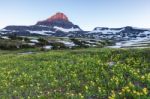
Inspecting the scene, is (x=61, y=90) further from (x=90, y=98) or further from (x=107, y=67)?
(x=107, y=67)

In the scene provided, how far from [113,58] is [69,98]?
15268mm

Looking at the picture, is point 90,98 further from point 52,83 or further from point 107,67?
point 107,67

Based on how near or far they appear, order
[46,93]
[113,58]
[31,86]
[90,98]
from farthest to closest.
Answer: [113,58] → [31,86] → [46,93] → [90,98]

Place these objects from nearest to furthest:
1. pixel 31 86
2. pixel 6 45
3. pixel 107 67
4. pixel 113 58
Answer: pixel 31 86 < pixel 107 67 < pixel 113 58 < pixel 6 45

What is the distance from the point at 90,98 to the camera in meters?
15.0

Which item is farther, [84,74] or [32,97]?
[84,74]

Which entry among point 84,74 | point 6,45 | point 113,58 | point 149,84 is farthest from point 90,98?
point 6,45

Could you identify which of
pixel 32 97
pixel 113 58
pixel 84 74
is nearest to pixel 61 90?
pixel 32 97

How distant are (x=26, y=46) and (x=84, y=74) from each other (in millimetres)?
77578

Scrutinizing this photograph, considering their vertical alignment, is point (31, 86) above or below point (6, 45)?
above

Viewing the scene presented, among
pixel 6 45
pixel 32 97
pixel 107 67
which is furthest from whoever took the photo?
pixel 6 45

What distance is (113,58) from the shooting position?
1175 inches

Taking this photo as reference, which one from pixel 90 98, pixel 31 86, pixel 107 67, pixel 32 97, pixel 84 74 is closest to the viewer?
pixel 90 98

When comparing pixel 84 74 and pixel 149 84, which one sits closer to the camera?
pixel 149 84
